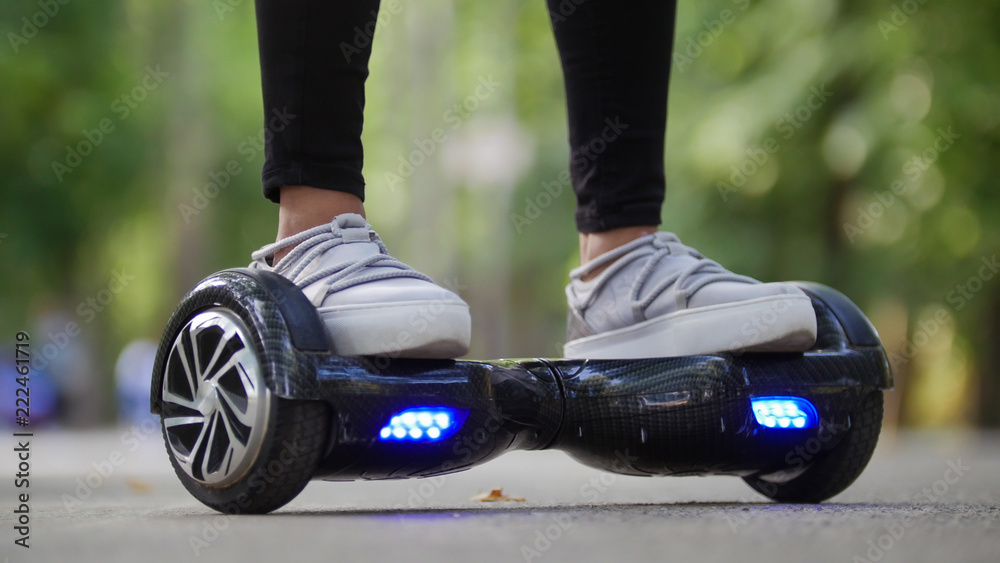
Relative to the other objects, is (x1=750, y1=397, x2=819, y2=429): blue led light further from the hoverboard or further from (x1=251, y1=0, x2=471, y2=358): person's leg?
(x1=251, y1=0, x2=471, y2=358): person's leg

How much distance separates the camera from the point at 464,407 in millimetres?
1709

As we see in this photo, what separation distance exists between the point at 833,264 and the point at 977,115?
1.91 meters

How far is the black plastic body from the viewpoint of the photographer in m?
1.64

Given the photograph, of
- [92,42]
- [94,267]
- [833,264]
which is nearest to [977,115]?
[833,264]

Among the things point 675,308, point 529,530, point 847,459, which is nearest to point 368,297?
point 529,530

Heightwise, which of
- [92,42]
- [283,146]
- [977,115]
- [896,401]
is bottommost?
[896,401]

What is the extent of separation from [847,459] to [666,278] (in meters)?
0.47

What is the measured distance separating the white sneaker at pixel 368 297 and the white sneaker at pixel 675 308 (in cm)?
42

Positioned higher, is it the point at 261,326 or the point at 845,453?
the point at 261,326

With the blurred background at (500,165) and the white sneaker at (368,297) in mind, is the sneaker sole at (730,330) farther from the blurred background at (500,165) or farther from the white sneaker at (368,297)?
the blurred background at (500,165)

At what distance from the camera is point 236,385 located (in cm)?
165

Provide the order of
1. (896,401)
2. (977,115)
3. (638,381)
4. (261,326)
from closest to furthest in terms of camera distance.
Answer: (261,326) < (638,381) < (977,115) < (896,401)

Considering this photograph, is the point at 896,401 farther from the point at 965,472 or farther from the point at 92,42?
the point at 92,42

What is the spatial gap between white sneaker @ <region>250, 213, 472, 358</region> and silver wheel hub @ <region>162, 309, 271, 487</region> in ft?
0.46
